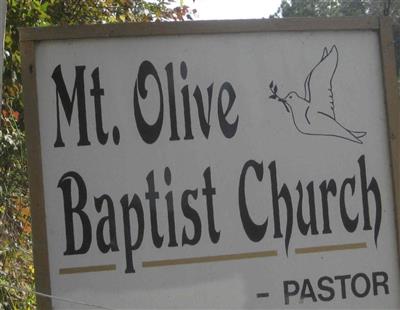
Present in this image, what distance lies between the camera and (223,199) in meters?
3.03

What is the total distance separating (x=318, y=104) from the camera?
3.11m

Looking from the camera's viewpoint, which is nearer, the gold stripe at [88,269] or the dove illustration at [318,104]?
the gold stripe at [88,269]

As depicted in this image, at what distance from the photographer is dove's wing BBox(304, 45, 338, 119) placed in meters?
3.11

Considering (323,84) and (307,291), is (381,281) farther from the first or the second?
(323,84)

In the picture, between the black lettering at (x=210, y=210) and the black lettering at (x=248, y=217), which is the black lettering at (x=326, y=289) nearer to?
the black lettering at (x=248, y=217)

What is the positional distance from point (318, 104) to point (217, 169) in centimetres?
50

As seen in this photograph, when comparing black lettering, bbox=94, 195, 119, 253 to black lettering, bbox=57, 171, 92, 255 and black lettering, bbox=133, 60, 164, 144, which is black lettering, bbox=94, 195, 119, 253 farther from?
black lettering, bbox=133, 60, 164, 144

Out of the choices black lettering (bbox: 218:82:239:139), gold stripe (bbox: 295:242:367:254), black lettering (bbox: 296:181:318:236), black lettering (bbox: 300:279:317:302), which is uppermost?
black lettering (bbox: 218:82:239:139)

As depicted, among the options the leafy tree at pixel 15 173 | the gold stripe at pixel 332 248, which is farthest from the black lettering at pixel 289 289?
the leafy tree at pixel 15 173

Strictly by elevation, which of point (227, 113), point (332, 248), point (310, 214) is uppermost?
point (227, 113)

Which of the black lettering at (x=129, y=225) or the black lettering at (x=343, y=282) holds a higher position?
the black lettering at (x=129, y=225)

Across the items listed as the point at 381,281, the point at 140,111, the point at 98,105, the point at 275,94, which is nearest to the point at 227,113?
the point at 275,94

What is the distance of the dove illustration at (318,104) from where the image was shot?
3094 mm

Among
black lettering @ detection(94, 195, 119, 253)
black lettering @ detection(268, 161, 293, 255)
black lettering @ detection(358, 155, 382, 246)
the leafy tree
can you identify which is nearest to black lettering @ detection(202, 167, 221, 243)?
black lettering @ detection(268, 161, 293, 255)
